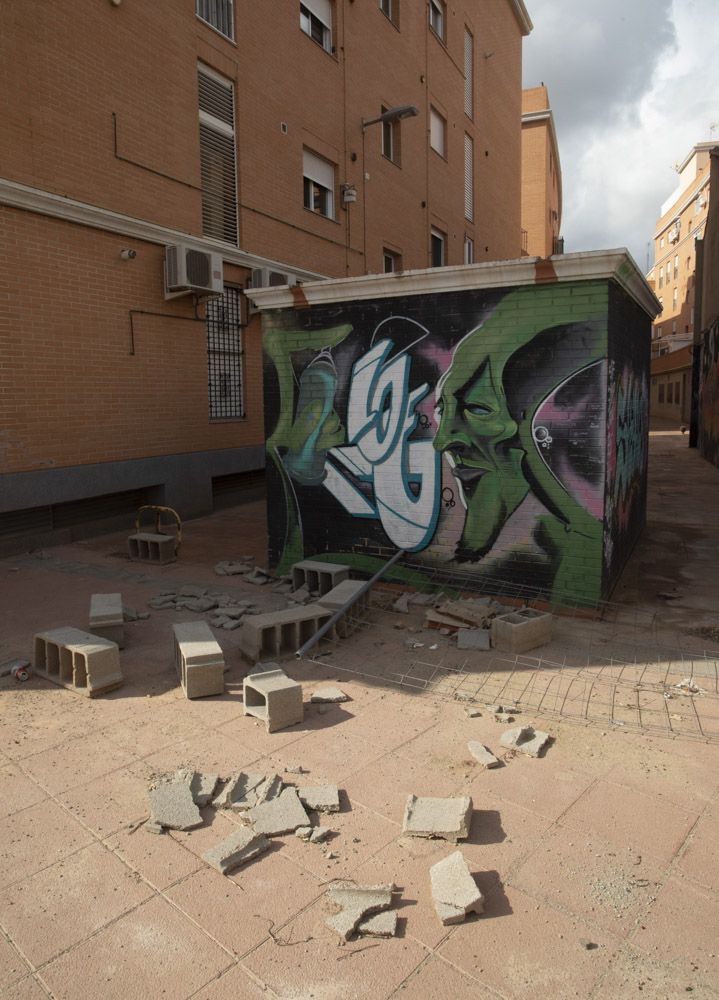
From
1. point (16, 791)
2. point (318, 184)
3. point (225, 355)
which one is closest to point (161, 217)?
point (225, 355)

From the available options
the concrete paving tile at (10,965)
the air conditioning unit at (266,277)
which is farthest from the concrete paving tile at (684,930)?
the air conditioning unit at (266,277)

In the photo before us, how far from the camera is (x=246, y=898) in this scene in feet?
10.1

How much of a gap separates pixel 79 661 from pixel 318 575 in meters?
2.94

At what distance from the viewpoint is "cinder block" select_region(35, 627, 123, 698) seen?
17.0 ft

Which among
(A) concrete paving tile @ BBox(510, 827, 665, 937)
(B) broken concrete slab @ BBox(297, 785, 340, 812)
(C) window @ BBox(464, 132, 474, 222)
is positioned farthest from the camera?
(C) window @ BBox(464, 132, 474, 222)

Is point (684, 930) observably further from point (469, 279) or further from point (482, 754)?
point (469, 279)

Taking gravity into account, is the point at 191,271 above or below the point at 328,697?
above

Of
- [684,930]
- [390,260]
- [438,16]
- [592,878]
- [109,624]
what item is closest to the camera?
[684,930]

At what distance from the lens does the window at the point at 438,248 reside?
72.1 feet

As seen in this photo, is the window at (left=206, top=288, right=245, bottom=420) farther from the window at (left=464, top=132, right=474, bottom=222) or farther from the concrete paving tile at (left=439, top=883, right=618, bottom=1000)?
the window at (left=464, top=132, right=474, bottom=222)

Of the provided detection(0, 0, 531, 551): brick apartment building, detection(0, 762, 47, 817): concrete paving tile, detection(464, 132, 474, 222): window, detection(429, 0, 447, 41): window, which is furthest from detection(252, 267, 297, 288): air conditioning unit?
detection(464, 132, 474, 222): window

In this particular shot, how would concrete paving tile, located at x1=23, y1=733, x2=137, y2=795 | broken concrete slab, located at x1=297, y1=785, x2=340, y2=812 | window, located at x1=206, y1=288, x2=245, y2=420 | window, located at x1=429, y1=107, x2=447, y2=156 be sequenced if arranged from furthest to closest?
window, located at x1=429, y1=107, x2=447, y2=156, window, located at x1=206, y1=288, x2=245, y2=420, concrete paving tile, located at x1=23, y1=733, x2=137, y2=795, broken concrete slab, located at x1=297, y1=785, x2=340, y2=812

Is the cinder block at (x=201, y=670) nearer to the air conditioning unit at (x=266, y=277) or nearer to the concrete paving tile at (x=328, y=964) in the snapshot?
the concrete paving tile at (x=328, y=964)

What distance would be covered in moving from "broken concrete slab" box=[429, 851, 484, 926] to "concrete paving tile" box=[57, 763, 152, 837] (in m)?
1.58
